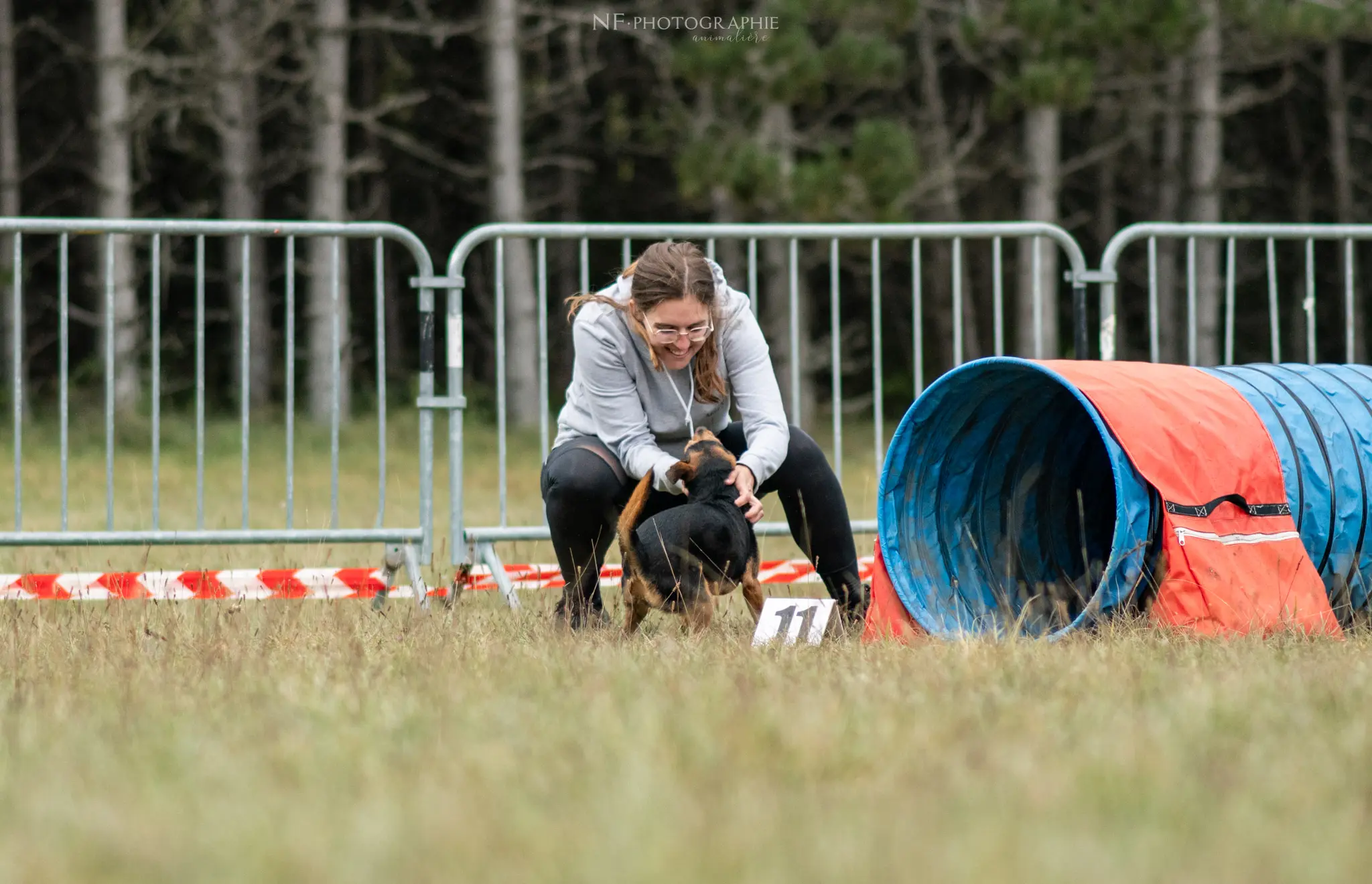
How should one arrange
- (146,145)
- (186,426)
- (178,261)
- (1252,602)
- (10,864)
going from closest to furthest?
(10,864) → (1252,602) → (186,426) → (146,145) → (178,261)

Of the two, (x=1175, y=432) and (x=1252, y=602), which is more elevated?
(x=1175, y=432)

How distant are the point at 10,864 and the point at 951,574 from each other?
2924mm

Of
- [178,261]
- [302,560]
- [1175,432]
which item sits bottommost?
[302,560]

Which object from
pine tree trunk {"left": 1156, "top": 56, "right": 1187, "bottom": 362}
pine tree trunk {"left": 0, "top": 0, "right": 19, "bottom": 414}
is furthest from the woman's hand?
pine tree trunk {"left": 1156, "top": 56, "right": 1187, "bottom": 362}

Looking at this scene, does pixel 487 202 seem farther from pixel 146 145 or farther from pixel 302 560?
pixel 302 560

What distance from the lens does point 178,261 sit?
19.8 m

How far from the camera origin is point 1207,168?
15.2 metres

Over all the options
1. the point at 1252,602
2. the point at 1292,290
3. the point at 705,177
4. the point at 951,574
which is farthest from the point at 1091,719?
the point at 1292,290

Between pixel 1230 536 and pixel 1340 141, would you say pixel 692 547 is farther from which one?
pixel 1340 141

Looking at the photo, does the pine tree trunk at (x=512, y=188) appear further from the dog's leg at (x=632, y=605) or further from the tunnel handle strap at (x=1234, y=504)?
the tunnel handle strap at (x=1234, y=504)

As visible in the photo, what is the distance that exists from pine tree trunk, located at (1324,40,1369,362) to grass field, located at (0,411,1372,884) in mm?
16852

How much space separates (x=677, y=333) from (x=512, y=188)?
10496 mm

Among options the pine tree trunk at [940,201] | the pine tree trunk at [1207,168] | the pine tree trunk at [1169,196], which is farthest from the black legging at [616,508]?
the pine tree trunk at [1169,196]

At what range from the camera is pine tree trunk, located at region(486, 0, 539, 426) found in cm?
1406
